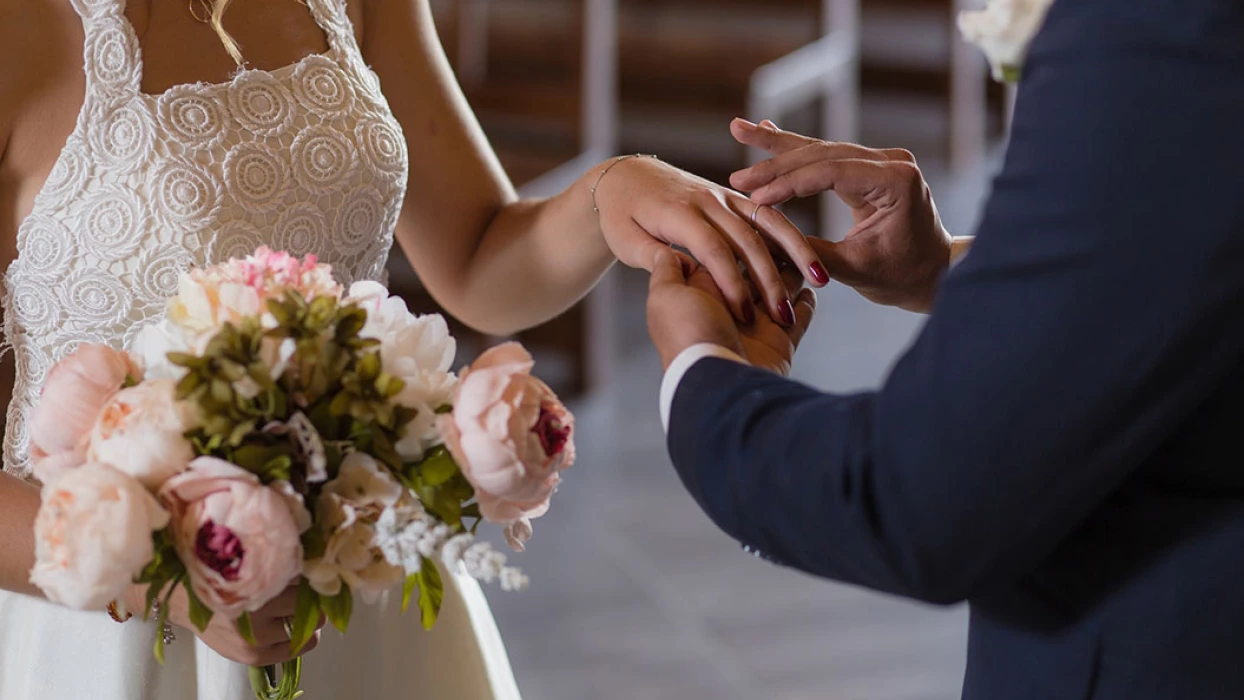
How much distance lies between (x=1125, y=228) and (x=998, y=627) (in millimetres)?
431

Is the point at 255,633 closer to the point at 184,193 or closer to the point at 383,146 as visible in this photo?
the point at 184,193

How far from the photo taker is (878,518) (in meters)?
1.00

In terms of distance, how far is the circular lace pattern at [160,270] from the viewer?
1.59m

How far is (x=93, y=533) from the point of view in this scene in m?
1.02

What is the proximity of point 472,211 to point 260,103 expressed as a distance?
39cm

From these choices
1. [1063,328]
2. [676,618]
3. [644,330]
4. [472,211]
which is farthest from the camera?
[644,330]

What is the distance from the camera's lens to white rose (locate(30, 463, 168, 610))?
1.02 m

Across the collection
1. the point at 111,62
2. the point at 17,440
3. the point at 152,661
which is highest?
the point at 111,62

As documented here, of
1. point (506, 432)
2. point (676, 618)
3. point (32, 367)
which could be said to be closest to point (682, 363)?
point (506, 432)

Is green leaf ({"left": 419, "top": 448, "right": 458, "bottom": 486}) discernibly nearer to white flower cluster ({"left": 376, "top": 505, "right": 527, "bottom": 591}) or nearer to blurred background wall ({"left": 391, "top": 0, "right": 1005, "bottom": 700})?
white flower cluster ({"left": 376, "top": 505, "right": 527, "bottom": 591})

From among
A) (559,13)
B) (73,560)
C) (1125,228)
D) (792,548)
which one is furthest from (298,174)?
(559,13)

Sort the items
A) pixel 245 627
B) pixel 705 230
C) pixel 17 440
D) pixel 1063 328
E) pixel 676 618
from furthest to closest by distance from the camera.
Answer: pixel 676 618, pixel 17 440, pixel 705 230, pixel 245 627, pixel 1063 328

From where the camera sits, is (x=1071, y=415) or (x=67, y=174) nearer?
(x=1071, y=415)

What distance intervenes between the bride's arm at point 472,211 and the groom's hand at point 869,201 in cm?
20
